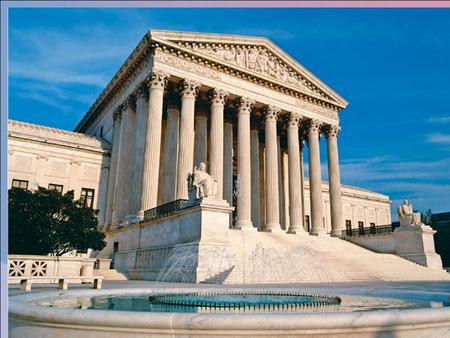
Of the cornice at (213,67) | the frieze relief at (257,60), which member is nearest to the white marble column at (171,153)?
the cornice at (213,67)

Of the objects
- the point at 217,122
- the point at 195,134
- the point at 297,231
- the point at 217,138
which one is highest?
the point at 195,134

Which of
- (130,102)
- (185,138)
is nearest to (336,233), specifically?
(185,138)

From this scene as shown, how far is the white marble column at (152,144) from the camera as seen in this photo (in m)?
28.3

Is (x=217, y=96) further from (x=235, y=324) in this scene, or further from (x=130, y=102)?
(x=235, y=324)

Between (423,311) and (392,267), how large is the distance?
23.7 metres

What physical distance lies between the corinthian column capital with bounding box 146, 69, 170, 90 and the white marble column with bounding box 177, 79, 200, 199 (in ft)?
6.48

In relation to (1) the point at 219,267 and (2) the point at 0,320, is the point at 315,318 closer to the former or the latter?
(2) the point at 0,320

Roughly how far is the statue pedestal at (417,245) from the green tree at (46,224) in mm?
24165

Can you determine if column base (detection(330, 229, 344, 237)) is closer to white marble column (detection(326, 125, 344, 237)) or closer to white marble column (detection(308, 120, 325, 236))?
white marble column (detection(326, 125, 344, 237))

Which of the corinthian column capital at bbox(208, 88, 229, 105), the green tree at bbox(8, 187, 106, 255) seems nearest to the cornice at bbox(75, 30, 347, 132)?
the corinthian column capital at bbox(208, 88, 229, 105)

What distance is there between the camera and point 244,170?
109ft


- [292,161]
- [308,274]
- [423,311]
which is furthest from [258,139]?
[423,311]

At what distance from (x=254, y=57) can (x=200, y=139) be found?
32.5ft

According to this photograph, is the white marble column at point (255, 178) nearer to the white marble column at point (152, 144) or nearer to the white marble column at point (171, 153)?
the white marble column at point (171, 153)
